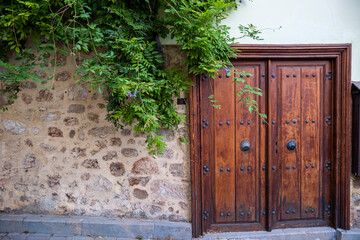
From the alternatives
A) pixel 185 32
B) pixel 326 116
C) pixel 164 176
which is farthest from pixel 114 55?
pixel 326 116

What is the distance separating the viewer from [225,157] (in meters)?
3.10

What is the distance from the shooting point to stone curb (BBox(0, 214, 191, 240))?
9.61 ft

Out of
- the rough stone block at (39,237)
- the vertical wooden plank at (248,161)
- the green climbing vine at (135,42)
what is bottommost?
the rough stone block at (39,237)

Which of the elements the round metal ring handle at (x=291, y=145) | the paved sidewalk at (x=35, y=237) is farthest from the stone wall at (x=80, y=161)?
the round metal ring handle at (x=291, y=145)

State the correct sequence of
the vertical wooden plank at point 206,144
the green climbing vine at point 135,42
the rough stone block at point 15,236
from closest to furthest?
the green climbing vine at point 135,42 < the rough stone block at point 15,236 < the vertical wooden plank at point 206,144

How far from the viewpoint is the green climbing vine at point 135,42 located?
2.37 m

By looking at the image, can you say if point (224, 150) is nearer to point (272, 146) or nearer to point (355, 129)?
point (272, 146)

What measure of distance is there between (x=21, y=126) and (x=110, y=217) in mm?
1481

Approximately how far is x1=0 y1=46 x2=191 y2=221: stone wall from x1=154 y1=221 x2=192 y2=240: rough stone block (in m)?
0.09

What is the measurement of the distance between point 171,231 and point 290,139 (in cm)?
177

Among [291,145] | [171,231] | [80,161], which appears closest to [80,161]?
[80,161]

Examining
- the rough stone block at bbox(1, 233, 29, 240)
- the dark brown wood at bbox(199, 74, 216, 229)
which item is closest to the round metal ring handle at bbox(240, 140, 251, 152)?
the dark brown wood at bbox(199, 74, 216, 229)

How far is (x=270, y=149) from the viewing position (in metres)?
3.08

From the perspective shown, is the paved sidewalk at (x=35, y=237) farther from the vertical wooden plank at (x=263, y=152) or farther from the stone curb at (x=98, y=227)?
the vertical wooden plank at (x=263, y=152)
